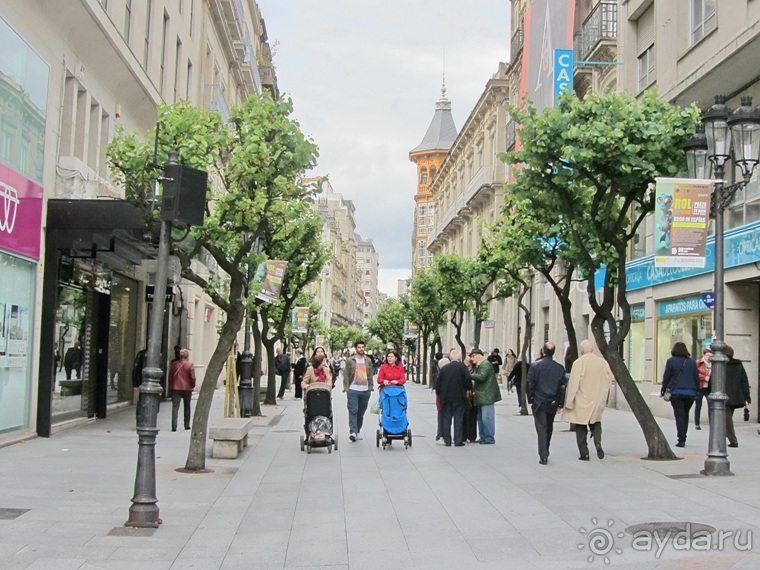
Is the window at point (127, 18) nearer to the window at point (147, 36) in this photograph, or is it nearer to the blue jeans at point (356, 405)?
the window at point (147, 36)

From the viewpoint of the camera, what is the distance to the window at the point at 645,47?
25.3 meters

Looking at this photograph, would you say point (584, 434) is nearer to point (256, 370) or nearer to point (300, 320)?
point (256, 370)

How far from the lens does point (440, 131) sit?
122125 millimetres

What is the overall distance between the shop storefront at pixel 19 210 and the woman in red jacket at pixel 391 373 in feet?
19.3

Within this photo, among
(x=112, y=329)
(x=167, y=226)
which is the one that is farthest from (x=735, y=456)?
(x=112, y=329)

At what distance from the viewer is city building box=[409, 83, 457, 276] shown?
11994 centimetres

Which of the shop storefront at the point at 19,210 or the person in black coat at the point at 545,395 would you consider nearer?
the person in black coat at the point at 545,395

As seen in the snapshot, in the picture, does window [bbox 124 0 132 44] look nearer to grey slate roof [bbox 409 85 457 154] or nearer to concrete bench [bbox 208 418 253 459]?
concrete bench [bbox 208 418 253 459]

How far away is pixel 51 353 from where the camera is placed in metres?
15.5

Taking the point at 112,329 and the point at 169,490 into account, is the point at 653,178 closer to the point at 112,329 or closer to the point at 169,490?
the point at 169,490

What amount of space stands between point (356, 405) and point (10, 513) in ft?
28.3

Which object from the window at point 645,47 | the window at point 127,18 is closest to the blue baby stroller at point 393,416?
the window at point 127,18

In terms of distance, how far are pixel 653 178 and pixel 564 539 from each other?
7.39 meters

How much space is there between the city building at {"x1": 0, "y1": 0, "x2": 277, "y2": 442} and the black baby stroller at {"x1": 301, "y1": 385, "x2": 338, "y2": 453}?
12.1 ft
